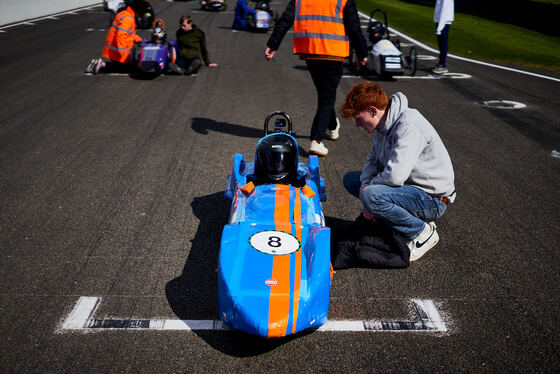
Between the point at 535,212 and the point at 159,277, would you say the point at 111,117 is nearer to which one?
the point at 159,277

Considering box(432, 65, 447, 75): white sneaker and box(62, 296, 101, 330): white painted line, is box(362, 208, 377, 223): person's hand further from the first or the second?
box(432, 65, 447, 75): white sneaker

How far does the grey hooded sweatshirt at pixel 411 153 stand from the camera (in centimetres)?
366

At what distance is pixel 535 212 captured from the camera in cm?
495

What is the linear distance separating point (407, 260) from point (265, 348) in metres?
1.54

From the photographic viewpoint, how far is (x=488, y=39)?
1616 centimetres


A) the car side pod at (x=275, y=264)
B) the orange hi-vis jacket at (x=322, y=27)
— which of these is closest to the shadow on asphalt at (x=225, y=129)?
the orange hi-vis jacket at (x=322, y=27)

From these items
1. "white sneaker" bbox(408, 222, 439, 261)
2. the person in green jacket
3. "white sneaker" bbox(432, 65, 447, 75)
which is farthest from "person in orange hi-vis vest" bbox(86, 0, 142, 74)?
"white sneaker" bbox(408, 222, 439, 261)

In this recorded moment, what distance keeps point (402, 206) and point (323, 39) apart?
2820 millimetres

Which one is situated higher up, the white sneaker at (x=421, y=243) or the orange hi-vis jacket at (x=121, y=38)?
the orange hi-vis jacket at (x=121, y=38)

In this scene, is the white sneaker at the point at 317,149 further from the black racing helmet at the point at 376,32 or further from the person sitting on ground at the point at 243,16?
the person sitting on ground at the point at 243,16

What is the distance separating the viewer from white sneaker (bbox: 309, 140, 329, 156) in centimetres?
613

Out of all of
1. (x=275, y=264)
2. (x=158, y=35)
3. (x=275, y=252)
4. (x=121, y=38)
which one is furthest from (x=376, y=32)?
(x=275, y=264)

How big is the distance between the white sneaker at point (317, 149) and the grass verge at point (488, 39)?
350 inches

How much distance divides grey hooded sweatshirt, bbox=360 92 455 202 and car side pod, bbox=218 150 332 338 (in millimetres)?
712
